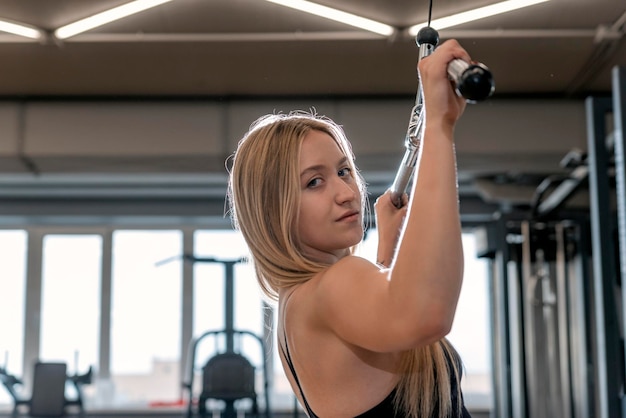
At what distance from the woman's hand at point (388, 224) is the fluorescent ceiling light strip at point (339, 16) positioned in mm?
3452

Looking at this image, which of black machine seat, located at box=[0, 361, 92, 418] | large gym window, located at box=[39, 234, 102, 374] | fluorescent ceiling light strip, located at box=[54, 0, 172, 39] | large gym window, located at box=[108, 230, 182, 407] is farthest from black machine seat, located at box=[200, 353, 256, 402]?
fluorescent ceiling light strip, located at box=[54, 0, 172, 39]

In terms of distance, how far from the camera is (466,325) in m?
7.92

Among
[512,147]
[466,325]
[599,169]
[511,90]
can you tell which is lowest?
[466,325]

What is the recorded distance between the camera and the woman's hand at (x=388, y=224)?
4.28 feet

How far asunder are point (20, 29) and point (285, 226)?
175 inches

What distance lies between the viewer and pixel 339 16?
479cm

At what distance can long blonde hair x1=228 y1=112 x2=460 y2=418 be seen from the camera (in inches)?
41.9

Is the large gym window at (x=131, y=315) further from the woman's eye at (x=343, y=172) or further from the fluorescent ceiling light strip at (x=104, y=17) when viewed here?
Answer: the woman's eye at (x=343, y=172)

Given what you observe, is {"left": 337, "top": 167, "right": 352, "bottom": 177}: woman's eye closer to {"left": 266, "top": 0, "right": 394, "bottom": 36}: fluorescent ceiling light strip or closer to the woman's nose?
the woman's nose

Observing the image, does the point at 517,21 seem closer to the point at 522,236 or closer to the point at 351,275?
the point at 522,236

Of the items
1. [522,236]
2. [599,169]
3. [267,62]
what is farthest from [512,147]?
[599,169]

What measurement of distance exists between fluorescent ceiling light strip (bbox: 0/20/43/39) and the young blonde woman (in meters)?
4.20

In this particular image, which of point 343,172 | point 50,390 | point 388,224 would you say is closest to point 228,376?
point 50,390

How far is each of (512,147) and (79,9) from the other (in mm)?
3142
